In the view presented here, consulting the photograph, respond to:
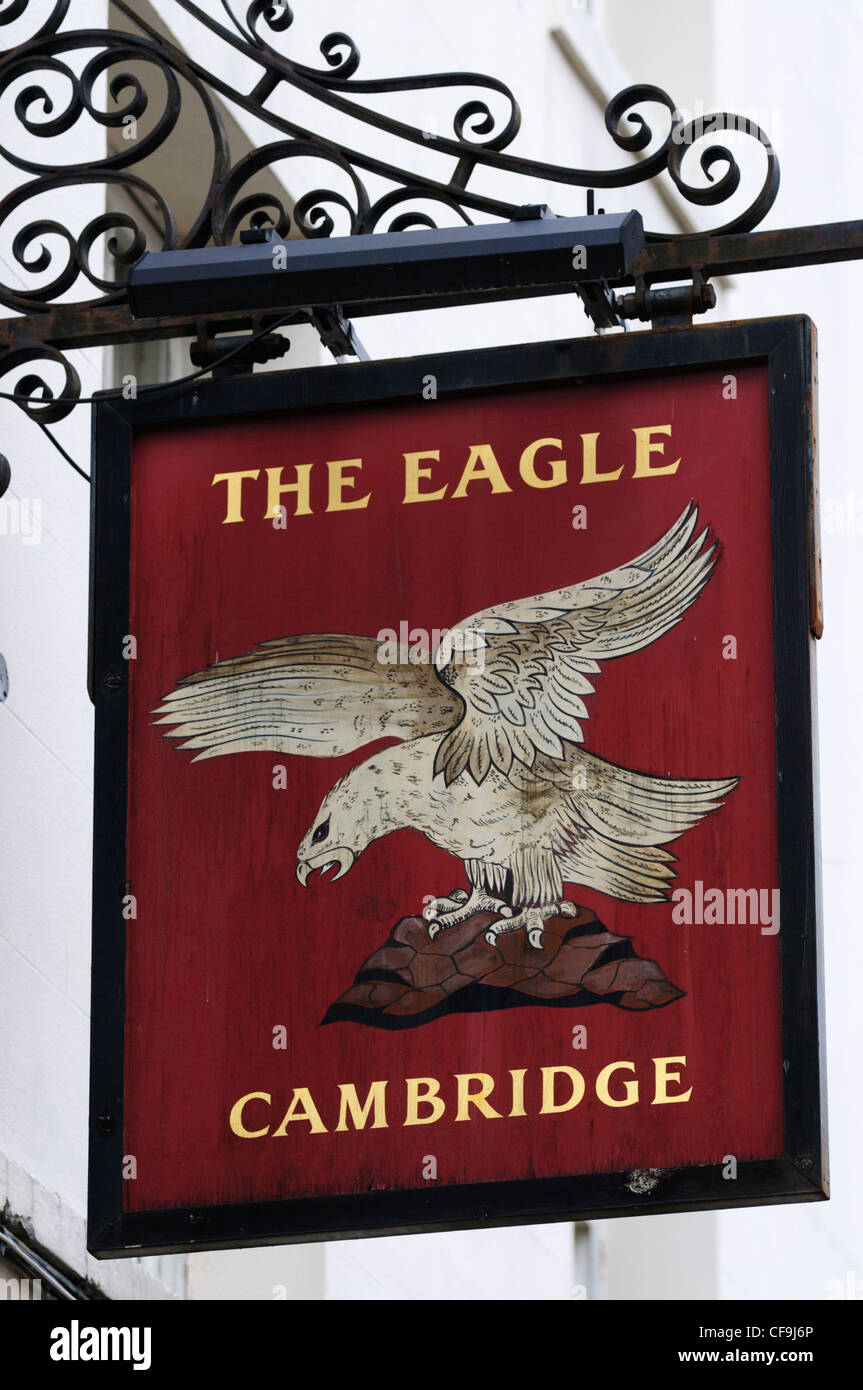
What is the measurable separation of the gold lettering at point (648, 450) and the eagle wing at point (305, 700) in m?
0.62

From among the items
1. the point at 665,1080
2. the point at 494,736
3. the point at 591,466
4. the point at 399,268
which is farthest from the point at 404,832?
the point at 399,268

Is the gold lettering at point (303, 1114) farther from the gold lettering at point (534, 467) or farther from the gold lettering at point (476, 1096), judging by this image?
the gold lettering at point (534, 467)

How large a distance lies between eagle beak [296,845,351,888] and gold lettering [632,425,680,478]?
1.01 meters

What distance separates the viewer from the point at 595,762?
5.54 m

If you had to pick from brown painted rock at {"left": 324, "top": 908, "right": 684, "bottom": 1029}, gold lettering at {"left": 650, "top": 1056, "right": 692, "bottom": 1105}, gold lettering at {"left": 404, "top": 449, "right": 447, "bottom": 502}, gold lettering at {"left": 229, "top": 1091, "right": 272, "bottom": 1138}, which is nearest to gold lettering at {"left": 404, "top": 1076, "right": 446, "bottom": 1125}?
brown painted rock at {"left": 324, "top": 908, "right": 684, "bottom": 1029}

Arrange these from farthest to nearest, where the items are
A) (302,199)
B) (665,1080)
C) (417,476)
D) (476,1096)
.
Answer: (302,199)
(417,476)
(476,1096)
(665,1080)

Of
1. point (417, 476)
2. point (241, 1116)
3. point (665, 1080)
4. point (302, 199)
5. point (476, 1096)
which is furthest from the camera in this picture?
point (302, 199)

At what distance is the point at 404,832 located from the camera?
221 inches

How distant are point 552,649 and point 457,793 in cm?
36

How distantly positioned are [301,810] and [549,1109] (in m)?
0.83

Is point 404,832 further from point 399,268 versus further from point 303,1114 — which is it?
point 399,268
